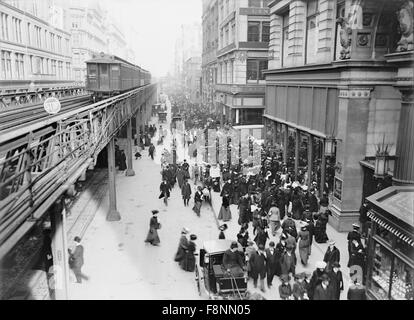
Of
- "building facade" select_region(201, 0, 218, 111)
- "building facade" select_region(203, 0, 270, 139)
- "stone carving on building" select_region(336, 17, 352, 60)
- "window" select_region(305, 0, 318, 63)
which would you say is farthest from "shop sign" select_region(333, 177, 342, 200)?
"building facade" select_region(201, 0, 218, 111)

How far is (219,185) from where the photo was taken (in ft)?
76.8

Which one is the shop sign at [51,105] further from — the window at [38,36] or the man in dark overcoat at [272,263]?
the window at [38,36]

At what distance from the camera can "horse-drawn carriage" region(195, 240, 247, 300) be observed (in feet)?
35.0

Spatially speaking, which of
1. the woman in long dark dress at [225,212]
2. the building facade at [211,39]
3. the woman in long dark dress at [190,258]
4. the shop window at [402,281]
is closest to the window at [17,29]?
the building facade at [211,39]

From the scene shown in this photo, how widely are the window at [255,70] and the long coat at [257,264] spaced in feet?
109

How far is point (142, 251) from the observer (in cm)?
1486

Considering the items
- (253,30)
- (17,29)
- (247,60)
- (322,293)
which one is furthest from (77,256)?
(17,29)

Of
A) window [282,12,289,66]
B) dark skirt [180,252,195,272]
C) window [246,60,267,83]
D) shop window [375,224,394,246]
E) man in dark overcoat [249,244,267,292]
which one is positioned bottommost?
dark skirt [180,252,195,272]

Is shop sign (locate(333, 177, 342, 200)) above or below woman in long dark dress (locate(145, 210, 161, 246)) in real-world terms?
above

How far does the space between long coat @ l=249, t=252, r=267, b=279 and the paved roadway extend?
70 centimetres

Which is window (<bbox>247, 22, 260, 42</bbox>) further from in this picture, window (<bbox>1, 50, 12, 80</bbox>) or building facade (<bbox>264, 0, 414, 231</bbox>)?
window (<bbox>1, 50, 12, 80</bbox>)
